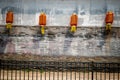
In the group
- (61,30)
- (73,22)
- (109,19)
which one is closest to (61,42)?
(61,30)

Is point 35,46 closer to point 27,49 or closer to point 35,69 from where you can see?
point 27,49

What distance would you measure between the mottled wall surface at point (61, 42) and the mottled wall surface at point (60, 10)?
38 centimetres

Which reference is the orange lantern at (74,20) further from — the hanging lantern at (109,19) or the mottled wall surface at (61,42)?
the hanging lantern at (109,19)

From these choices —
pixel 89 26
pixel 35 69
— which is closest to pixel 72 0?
pixel 89 26

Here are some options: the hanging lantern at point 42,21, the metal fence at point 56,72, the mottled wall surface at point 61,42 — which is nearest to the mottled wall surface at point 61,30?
the mottled wall surface at point 61,42

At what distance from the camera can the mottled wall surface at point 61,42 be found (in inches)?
668

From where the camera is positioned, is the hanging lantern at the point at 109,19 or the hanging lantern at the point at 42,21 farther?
the hanging lantern at the point at 42,21

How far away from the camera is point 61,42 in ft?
56.1

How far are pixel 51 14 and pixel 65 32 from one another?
123 centimetres

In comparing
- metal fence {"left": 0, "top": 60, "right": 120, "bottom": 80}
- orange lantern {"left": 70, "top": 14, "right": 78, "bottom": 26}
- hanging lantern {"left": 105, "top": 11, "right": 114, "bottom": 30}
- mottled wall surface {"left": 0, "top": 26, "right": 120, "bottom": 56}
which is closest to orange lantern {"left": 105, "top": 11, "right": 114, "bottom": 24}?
hanging lantern {"left": 105, "top": 11, "right": 114, "bottom": 30}

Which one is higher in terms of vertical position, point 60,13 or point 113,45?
point 60,13

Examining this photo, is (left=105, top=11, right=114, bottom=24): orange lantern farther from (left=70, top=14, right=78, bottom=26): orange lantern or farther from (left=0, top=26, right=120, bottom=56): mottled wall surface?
(left=70, top=14, right=78, bottom=26): orange lantern

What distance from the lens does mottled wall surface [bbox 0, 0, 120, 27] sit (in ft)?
55.4

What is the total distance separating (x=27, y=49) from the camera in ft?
56.5
